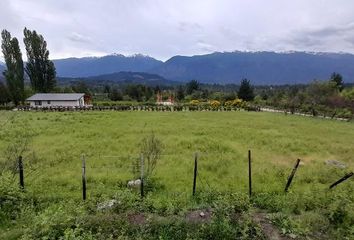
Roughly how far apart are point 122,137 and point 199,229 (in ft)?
53.9

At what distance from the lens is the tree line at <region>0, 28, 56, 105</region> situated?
62.1 metres

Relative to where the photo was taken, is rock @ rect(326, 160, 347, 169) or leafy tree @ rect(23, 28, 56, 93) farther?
leafy tree @ rect(23, 28, 56, 93)

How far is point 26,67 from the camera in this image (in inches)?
2589

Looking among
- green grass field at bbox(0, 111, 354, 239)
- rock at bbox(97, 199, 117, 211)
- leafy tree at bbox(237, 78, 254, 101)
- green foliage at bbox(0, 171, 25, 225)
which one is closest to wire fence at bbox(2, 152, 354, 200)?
green grass field at bbox(0, 111, 354, 239)

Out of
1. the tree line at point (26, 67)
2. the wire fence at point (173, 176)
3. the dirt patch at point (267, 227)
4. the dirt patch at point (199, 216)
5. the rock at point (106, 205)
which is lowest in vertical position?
the wire fence at point (173, 176)

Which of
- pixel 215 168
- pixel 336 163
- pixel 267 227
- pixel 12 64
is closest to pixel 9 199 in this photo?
pixel 267 227

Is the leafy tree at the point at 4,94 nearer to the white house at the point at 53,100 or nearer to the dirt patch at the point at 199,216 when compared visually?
the white house at the point at 53,100

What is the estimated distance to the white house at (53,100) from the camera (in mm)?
64756

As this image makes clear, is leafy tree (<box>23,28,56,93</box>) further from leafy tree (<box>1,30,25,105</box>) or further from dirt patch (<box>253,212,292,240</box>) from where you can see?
dirt patch (<box>253,212,292,240</box>)

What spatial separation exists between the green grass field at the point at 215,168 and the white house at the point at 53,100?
4073 centimetres

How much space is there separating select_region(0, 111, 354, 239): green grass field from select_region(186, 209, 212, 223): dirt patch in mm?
1286

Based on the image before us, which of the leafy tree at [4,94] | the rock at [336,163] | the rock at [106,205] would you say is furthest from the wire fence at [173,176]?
the leafy tree at [4,94]

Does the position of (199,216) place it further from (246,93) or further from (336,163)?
(246,93)

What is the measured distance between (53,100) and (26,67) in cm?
851
